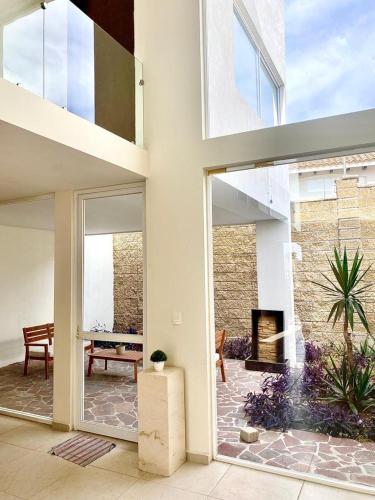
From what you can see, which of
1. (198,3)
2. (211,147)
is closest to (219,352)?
(211,147)

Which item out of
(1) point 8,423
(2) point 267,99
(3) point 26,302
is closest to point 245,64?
(2) point 267,99

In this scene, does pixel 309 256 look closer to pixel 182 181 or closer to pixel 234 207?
pixel 234 207

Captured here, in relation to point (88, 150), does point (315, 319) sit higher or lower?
lower

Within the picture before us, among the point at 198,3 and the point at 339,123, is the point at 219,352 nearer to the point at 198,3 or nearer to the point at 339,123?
the point at 339,123

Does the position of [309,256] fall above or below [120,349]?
above

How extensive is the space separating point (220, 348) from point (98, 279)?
1.53 meters

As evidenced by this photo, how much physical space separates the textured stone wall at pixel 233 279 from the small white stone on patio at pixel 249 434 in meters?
0.79

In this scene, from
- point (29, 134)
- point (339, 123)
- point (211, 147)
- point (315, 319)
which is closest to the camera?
point (29, 134)

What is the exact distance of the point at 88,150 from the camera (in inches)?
110

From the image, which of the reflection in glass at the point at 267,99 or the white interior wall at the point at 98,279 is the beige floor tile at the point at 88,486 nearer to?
the white interior wall at the point at 98,279

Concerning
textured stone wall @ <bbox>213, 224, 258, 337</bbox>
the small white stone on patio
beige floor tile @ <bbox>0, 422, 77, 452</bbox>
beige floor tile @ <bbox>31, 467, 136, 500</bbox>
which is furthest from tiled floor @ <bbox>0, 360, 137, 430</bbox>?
textured stone wall @ <bbox>213, 224, 258, 337</bbox>

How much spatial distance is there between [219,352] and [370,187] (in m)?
1.86

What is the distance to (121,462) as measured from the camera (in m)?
3.15

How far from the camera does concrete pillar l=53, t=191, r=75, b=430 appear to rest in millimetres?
3859
